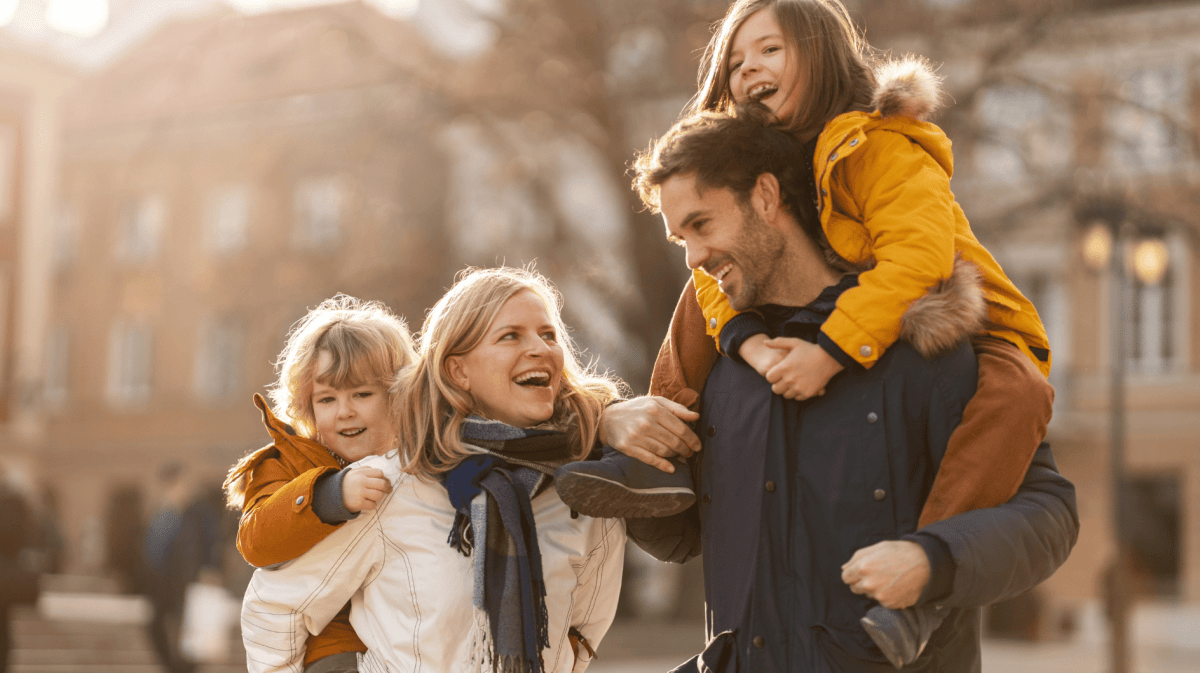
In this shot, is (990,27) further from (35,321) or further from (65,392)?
(65,392)

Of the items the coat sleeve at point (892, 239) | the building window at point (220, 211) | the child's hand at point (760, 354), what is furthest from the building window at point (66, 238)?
the coat sleeve at point (892, 239)

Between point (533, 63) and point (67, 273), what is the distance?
31032 millimetres

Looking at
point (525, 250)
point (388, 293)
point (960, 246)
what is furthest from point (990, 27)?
point (960, 246)

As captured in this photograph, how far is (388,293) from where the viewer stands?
16.6 m

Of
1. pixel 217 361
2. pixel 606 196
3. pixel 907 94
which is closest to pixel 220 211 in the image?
pixel 217 361

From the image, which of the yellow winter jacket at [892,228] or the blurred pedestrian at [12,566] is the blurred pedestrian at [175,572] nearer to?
the blurred pedestrian at [12,566]

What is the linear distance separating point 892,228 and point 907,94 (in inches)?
12.6

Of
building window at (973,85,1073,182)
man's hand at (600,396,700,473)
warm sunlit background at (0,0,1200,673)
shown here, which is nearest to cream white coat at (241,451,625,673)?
man's hand at (600,396,700,473)

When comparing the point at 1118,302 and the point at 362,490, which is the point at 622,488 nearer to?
the point at 362,490

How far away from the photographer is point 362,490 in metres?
3.06

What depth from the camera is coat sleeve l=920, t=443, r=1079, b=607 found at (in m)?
2.39

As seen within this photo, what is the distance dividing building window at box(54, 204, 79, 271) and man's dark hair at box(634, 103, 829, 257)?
41808 millimetres

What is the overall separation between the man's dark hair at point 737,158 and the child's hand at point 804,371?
32cm

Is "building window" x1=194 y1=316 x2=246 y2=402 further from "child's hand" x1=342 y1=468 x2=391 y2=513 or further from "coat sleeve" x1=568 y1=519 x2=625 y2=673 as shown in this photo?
"child's hand" x1=342 y1=468 x2=391 y2=513
